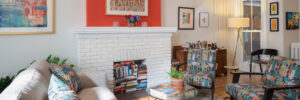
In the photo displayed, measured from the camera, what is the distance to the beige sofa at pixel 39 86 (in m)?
1.42

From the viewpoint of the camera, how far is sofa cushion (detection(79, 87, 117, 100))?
2.43m

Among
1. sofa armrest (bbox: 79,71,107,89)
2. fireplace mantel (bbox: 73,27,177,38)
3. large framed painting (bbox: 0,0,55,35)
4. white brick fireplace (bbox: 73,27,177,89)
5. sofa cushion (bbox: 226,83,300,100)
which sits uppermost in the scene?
large framed painting (bbox: 0,0,55,35)

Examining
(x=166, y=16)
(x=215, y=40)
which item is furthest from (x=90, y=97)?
(x=215, y=40)

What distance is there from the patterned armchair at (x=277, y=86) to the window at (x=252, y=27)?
2966mm

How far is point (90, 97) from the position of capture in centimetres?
246

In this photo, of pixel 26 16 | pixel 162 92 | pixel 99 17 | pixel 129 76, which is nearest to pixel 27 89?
pixel 162 92

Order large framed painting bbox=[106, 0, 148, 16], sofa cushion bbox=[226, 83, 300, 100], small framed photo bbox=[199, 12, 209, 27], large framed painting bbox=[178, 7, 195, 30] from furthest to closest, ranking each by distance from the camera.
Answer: small framed photo bbox=[199, 12, 209, 27], large framed painting bbox=[178, 7, 195, 30], large framed painting bbox=[106, 0, 148, 16], sofa cushion bbox=[226, 83, 300, 100]

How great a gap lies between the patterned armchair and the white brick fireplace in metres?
1.86

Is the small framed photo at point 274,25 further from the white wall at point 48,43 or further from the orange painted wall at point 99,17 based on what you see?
the white wall at point 48,43

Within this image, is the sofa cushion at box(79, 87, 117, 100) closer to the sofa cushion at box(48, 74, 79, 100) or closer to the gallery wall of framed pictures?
the sofa cushion at box(48, 74, 79, 100)

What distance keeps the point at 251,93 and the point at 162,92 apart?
101cm

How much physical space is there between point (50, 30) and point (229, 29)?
4.39 metres

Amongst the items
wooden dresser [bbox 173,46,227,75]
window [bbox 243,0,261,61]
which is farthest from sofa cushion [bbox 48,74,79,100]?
window [bbox 243,0,261,61]

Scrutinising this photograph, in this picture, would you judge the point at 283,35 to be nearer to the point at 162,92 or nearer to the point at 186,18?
the point at 186,18
